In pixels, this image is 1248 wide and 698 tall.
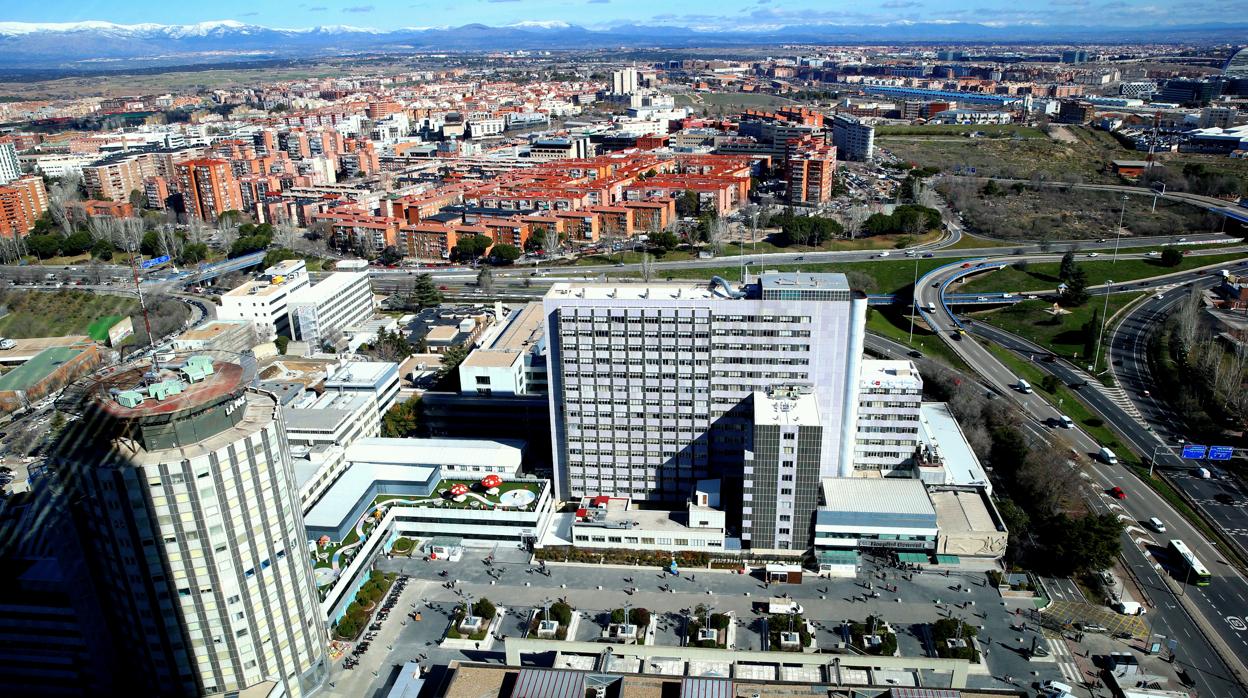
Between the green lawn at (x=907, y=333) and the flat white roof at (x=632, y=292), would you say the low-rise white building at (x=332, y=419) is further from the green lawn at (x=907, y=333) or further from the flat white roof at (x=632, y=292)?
the green lawn at (x=907, y=333)

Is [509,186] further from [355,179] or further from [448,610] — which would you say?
[448,610]

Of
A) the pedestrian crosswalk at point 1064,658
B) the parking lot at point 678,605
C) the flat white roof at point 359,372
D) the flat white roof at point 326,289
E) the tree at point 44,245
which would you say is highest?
the tree at point 44,245

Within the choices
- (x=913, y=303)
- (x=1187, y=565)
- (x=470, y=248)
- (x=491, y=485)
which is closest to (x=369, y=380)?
(x=491, y=485)

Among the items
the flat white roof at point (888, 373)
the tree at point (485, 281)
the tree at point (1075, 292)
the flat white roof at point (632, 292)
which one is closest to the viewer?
the flat white roof at point (632, 292)

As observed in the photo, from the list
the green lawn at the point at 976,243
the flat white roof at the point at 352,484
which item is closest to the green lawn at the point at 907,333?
the green lawn at the point at 976,243

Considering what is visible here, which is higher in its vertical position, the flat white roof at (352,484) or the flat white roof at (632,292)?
the flat white roof at (632,292)

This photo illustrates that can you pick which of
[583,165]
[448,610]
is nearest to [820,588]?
[448,610]

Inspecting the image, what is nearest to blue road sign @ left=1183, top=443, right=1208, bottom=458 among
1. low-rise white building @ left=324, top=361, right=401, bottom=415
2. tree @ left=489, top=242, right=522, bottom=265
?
low-rise white building @ left=324, top=361, right=401, bottom=415
